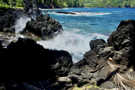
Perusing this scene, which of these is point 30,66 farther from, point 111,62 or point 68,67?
point 111,62

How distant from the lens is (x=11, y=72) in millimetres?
6844

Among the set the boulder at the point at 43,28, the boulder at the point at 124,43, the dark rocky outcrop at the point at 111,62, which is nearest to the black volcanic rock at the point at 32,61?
the dark rocky outcrop at the point at 111,62

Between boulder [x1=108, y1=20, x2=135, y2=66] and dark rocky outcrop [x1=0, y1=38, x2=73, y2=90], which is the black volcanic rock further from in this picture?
boulder [x1=108, y1=20, x2=135, y2=66]

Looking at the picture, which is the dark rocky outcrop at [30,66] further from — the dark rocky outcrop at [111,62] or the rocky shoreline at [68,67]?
the dark rocky outcrop at [111,62]

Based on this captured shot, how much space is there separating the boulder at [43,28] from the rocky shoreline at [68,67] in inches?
399

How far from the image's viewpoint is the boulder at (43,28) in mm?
19031

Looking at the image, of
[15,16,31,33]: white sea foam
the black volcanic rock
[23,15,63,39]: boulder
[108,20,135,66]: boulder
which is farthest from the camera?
[15,16,31,33]: white sea foam

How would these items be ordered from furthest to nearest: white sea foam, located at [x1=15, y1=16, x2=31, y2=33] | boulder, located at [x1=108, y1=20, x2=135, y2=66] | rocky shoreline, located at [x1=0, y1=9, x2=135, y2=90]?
1. white sea foam, located at [x1=15, y1=16, x2=31, y2=33]
2. boulder, located at [x1=108, y1=20, x2=135, y2=66]
3. rocky shoreline, located at [x1=0, y1=9, x2=135, y2=90]

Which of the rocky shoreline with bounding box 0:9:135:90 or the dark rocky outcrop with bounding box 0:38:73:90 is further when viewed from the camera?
the rocky shoreline with bounding box 0:9:135:90

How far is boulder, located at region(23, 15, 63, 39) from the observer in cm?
1903

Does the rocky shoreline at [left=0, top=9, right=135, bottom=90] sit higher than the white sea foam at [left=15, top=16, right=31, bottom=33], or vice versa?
the white sea foam at [left=15, top=16, right=31, bottom=33]

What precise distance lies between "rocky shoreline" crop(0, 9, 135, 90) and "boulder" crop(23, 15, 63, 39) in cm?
1014

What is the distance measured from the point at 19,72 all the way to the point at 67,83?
79.8 inches

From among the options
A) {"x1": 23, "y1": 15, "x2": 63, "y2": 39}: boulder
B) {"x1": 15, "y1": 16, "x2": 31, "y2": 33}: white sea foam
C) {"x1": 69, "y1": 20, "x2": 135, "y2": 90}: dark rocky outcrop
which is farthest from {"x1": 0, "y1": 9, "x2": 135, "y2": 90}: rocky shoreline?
{"x1": 15, "y1": 16, "x2": 31, "y2": 33}: white sea foam
